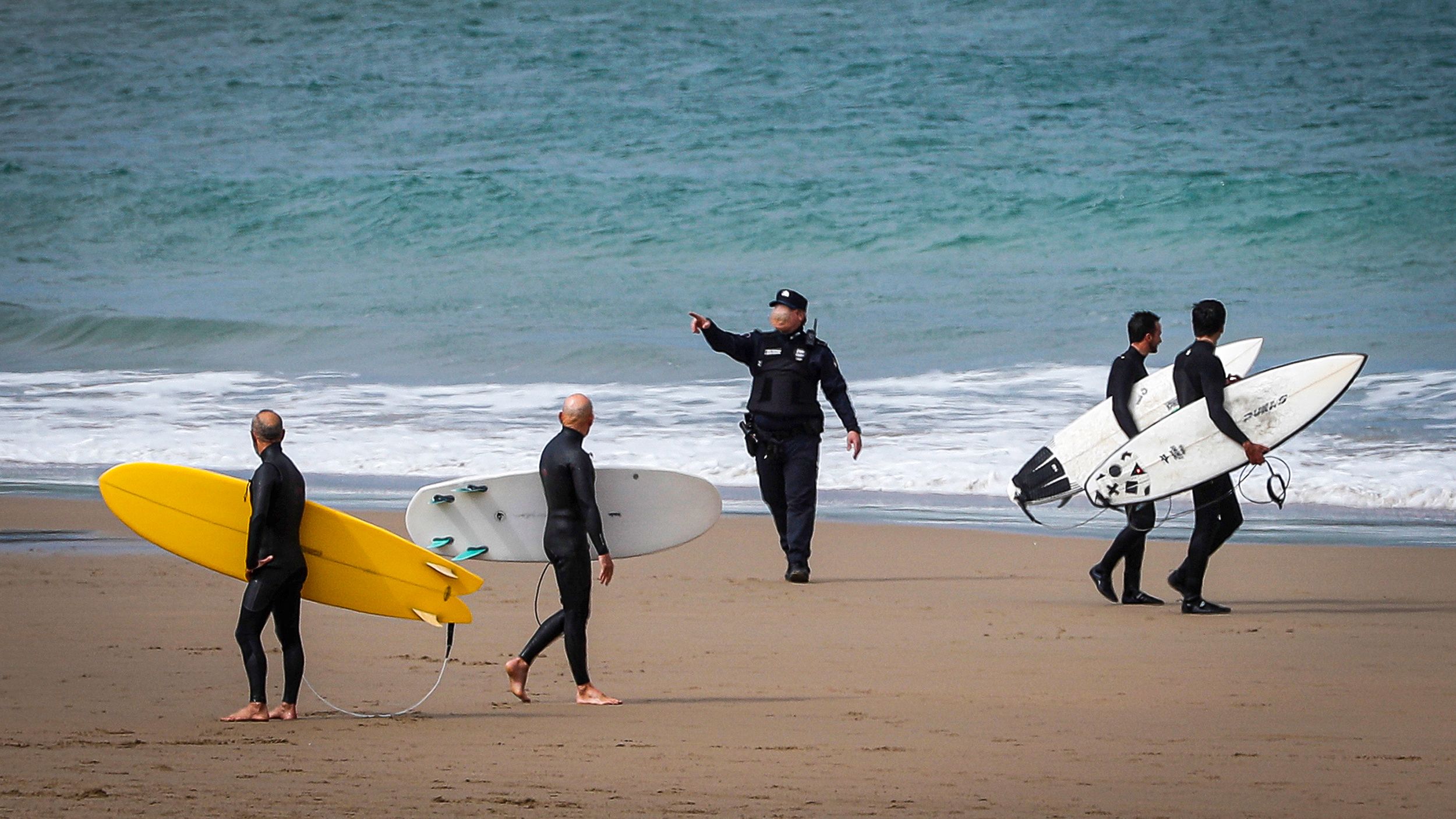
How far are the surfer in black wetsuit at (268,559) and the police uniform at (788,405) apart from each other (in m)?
3.81

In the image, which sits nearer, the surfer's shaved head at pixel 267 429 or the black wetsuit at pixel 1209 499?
the surfer's shaved head at pixel 267 429

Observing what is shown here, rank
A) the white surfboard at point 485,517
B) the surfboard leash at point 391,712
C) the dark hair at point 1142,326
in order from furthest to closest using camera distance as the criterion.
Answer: the dark hair at point 1142,326 < the white surfboard at point 485,517 < the surfboard leash at point 391,712

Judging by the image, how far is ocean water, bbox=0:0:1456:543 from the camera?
14.6 m

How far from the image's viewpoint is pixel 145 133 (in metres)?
32.2

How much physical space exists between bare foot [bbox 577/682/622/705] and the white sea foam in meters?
5.29

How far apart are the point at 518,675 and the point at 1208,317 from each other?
378 cm

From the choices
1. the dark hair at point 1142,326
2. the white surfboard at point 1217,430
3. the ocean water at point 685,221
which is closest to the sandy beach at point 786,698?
the white surfboard at point 1217,430

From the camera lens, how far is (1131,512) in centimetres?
760

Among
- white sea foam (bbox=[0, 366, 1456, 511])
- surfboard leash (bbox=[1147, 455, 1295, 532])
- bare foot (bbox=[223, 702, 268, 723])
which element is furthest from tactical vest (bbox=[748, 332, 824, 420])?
bare foot (bbox=[223, 702, 268, 723])

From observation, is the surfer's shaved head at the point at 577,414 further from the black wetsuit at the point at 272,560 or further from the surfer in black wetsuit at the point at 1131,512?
the surfer in black wetsuit at the point at 1131,512

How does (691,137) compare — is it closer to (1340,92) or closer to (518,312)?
(518,312)

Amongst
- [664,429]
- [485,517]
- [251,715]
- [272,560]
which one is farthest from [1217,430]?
[664,429]

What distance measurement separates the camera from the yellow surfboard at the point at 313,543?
5.36 meters

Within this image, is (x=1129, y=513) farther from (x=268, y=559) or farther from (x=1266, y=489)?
(x=268, y=559)
